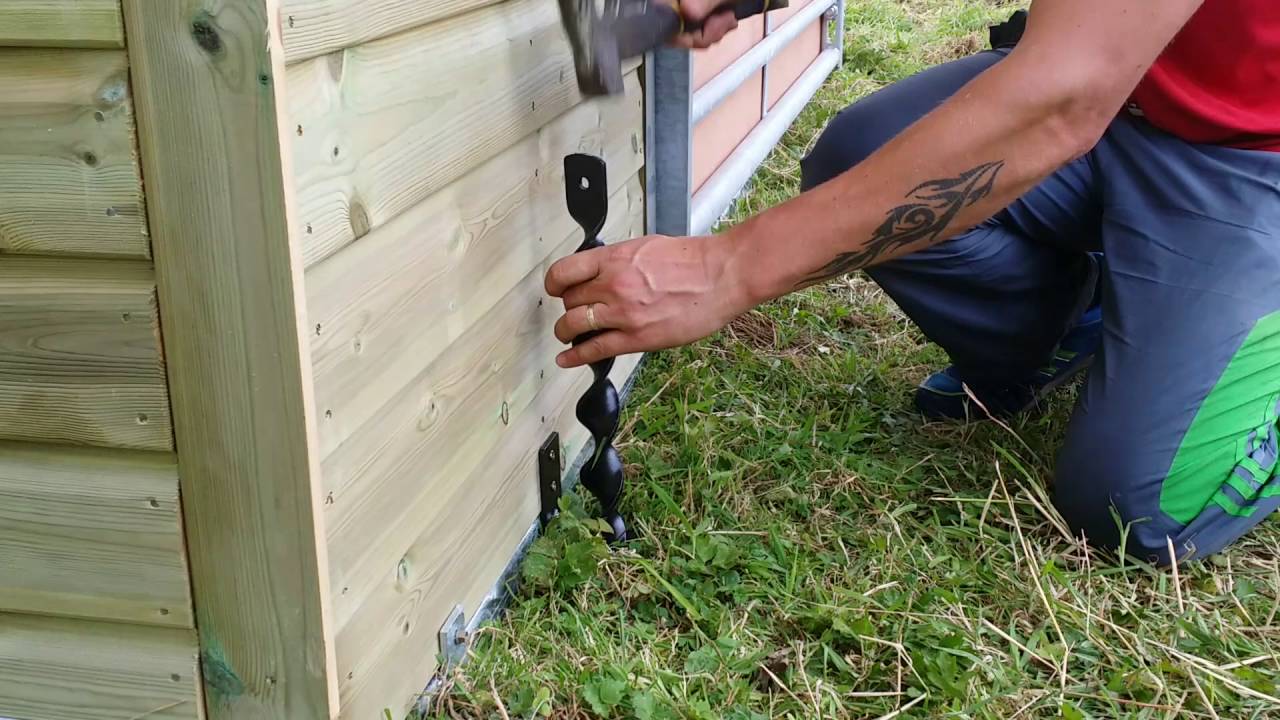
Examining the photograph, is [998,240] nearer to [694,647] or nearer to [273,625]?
[694,647]

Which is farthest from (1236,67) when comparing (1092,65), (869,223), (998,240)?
(869,223)

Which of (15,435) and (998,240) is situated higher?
A: (15,435)

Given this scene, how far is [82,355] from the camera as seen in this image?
1039 millimetres

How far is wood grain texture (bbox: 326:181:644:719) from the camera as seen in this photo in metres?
1.24

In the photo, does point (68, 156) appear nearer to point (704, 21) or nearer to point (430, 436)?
point (430, 436)

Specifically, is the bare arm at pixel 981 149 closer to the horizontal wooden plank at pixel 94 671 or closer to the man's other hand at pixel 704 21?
the man's other hand at pixel 704 21

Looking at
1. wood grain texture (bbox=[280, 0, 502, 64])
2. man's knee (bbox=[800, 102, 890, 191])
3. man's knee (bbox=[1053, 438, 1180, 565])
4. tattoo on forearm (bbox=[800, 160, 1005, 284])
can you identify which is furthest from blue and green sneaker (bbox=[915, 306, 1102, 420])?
wood grain texture (bbox=[280, 0, 502, 64])

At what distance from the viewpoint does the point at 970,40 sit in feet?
19.7

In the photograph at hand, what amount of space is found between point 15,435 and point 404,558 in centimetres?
44

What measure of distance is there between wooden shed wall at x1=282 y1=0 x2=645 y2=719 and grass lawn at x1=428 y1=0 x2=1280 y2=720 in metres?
0.19

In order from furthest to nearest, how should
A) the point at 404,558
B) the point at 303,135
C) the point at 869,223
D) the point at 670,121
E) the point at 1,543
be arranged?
the point at 670,121 → the point at 869,223 → the point at 404,558 → the point at 1,543 → the point at 303,135

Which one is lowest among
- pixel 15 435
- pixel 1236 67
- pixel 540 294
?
pixel 540 294

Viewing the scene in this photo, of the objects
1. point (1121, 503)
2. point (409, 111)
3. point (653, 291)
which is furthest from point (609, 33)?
point (1121, 503)

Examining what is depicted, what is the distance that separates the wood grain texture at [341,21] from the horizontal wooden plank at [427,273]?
196 mm
